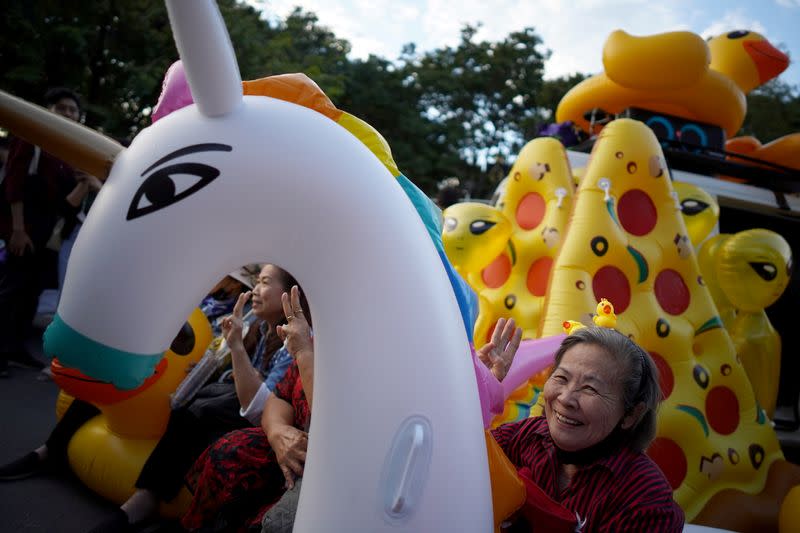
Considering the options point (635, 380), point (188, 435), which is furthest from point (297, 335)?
point (188, 435)

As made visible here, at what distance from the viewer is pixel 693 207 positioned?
3467 mm

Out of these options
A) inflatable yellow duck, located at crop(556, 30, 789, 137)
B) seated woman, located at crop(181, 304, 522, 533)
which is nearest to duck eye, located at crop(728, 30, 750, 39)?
inflatable yellow duck, located at crop(556, 30, 789, 137)

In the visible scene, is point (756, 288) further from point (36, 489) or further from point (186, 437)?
Answer: point (36, 489)

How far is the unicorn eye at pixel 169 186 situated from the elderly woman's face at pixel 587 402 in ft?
2.96

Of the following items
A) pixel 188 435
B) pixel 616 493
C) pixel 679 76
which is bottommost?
pixel 188 435

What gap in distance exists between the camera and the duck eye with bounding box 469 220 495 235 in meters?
3.35

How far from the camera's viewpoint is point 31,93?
6641mm

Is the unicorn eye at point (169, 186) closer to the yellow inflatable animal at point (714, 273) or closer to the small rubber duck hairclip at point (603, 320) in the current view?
the small rubber duck hairclip at point (603, 320)

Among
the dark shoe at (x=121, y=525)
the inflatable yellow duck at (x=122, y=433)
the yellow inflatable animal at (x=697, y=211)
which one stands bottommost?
the dark shoe at (x=121, y=525)

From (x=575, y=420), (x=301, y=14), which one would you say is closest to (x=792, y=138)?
(x=575, y=420)

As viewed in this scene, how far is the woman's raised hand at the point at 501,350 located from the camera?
5.16ft

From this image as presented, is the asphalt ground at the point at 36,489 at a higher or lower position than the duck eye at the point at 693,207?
lower

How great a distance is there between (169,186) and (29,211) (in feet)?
10.7

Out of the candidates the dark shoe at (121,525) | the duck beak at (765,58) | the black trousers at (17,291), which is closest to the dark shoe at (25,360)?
the black trousers at (17,291)
